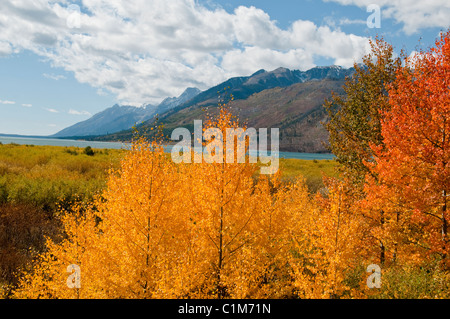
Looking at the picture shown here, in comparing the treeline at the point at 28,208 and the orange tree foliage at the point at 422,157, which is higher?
the orange tree foliage at the point at 422,157

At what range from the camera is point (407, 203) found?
1047 centimetres

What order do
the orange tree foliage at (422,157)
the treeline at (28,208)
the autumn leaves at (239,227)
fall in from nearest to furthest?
the autumn leaves at (239,227), the orange tree foliage at (422,157), the treeline at (28,208)

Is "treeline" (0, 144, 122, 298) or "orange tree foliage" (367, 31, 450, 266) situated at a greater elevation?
"orange tree foliage" (367, 31, 450, 266)

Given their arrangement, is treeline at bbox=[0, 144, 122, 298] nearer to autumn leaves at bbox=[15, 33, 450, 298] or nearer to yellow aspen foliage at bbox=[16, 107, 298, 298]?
yellow aspen foliage at bbox=[16, 107, 298, 298]

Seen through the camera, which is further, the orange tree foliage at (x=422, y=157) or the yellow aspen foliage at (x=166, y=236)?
the orange tree foliage at (x=422, y=157)

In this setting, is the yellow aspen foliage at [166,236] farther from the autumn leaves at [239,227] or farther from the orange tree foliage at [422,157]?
the orange tree foliage at [422,157]

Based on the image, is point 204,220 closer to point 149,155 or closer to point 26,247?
point 149,155

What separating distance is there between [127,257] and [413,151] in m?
11.1

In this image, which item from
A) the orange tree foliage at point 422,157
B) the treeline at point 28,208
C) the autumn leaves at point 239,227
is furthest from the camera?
the treeline at point 28,208

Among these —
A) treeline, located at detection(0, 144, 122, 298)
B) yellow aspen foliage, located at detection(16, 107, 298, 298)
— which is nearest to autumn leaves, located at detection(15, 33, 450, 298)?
yellow aspen foliage, located at detection(16, 107, 298, 298)

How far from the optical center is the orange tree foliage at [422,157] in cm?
966

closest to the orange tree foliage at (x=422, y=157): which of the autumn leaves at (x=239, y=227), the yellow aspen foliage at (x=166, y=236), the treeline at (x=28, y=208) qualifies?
the autumn leaves at (x=239, y=227)

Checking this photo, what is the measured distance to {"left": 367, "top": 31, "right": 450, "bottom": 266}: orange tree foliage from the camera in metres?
9.66
